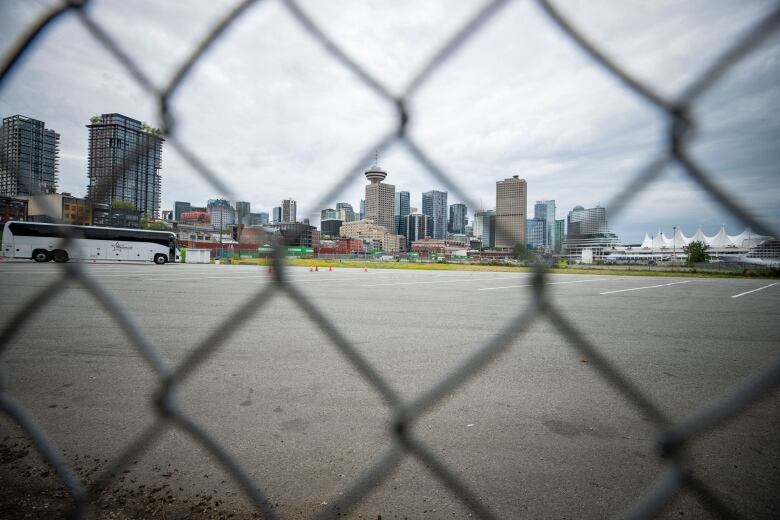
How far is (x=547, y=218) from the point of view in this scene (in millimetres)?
803

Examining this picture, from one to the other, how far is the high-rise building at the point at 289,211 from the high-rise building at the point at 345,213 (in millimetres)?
157

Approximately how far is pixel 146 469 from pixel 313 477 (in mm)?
715

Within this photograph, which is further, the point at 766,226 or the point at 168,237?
the point at 168,237

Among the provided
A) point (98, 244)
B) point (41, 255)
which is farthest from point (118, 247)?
point (98, 244)

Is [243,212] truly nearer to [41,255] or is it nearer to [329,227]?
[329,227]

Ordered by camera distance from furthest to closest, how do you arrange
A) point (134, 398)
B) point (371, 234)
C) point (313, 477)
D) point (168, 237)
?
1. point (168, 237)
2. point (134, 398)
3. point (313, 477)
4. point (371, 234)

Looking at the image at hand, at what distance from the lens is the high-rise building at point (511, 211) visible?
2.48 feet

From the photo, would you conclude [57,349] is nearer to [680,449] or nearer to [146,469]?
[146,469]

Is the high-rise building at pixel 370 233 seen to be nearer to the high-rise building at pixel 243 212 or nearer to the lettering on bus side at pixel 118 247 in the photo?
→ the high-rise building at pixel 243 212

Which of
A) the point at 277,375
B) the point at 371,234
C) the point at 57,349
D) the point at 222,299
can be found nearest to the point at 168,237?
the point at 222,299

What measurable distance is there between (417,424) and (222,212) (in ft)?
5.22

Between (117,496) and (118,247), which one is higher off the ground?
(118,247)

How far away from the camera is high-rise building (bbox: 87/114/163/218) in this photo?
2.83 feet

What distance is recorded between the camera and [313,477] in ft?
5.20
